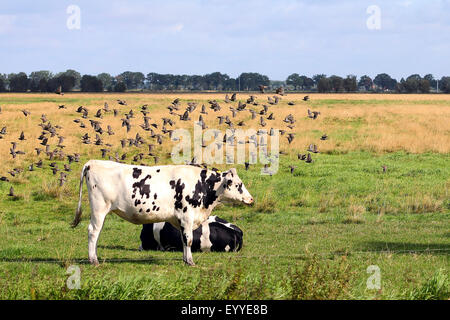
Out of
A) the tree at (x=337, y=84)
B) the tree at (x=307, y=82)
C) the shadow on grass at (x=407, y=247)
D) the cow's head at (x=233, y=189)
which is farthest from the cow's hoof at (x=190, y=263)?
the tree at (x=307, y=82)

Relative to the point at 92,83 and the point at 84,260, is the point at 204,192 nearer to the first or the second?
A: the point at 84,260

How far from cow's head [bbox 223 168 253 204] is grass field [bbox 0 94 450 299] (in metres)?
1.33

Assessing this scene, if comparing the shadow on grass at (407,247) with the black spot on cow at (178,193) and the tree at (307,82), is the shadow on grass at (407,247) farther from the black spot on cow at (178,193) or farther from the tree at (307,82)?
the tree at (307,82)

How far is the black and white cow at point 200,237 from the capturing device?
669 inches

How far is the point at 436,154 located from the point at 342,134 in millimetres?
8283

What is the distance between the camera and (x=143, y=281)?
37.9 ft

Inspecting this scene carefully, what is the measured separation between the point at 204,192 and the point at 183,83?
585ft

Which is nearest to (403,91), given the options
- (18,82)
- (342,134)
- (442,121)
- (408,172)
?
(18,82)

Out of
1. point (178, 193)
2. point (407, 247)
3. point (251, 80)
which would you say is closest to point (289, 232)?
point (407, 247)

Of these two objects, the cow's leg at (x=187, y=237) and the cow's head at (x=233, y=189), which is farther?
the cow's head at (x=233, y=189)

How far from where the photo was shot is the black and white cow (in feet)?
55.7

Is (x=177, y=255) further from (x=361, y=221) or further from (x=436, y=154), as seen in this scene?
(x=436, y=154)

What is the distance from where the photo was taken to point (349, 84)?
513 feet

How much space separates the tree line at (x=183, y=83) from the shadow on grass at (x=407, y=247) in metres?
120
